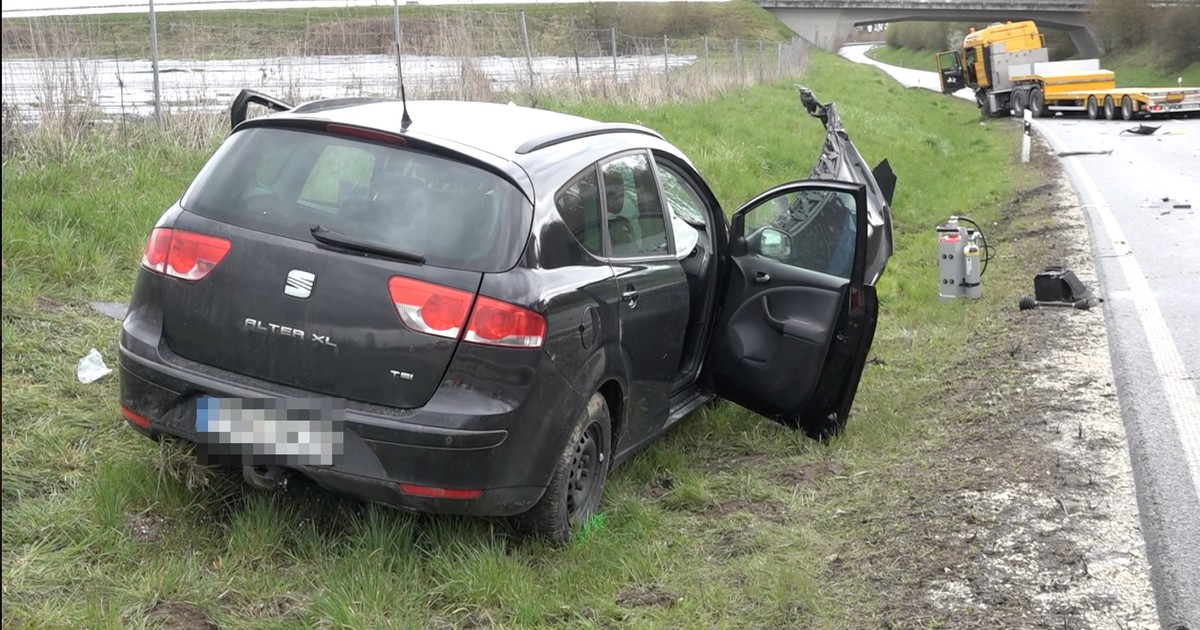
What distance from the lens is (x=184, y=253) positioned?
4.11m

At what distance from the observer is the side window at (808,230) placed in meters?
5.87

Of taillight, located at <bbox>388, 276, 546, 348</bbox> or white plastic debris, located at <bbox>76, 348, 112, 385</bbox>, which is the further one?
white plastic debris, located at <bbox>76, 348, 112, 385</bbox>

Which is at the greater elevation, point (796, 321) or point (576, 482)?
point (796, 321)

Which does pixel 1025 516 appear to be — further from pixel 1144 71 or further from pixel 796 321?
pixel 1144 71

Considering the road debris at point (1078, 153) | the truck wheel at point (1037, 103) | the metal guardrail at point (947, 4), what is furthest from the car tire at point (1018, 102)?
the metal guardrail at point (947, 4)

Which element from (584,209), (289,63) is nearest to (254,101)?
(584,209)

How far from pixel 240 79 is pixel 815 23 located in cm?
7401

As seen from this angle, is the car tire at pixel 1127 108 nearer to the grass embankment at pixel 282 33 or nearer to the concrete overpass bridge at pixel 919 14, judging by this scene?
the grass embankment at pixel 282 33

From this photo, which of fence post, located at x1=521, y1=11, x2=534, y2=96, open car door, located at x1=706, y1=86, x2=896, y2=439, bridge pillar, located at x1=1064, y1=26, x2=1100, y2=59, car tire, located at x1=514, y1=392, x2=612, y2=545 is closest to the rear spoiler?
car tire, located at x1=514, y1=392, x2=612, y2=545

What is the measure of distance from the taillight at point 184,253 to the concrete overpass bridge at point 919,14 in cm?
7247

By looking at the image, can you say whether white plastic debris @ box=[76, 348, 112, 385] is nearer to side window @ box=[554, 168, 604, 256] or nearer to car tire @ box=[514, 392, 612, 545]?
car tire @ box=[514, 392, 612, 545]

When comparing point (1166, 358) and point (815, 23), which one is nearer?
point (1166, 358)

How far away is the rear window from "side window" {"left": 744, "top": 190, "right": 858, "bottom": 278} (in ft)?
6.90

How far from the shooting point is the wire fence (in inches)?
344
